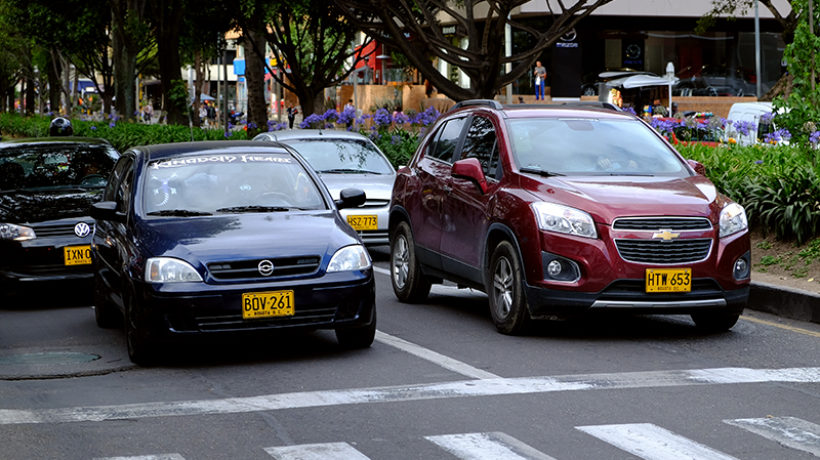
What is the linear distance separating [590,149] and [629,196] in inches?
42.6

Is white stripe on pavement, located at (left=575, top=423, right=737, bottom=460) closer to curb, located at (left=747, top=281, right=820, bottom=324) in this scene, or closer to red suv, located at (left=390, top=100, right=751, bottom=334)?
red suv, located at (left=390, top=100, right=751, bottom=334)

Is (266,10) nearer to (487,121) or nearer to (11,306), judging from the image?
(11,306)

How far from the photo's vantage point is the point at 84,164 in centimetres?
1437

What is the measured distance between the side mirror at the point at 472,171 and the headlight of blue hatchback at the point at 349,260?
1.61 meters

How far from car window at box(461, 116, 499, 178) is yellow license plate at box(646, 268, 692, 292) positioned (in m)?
1.73

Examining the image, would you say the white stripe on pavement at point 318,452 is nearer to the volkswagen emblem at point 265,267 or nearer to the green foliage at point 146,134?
the volkswagen emblem at point 265,267

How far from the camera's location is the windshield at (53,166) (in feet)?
46.1

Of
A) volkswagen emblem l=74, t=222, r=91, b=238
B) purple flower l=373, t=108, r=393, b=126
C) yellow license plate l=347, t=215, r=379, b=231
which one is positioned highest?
purple flower l=373, t=108, r=393, b=126

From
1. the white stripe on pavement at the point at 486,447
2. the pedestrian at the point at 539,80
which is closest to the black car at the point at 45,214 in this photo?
the white stripe on pavement at the point at 486,447

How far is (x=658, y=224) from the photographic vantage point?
9633mm

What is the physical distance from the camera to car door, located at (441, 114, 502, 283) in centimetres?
1064

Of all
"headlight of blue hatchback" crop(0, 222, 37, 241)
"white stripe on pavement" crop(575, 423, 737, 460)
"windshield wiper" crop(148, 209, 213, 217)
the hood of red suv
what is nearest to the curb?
the hood of red suv

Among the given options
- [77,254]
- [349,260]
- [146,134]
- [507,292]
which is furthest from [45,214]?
[146,134]

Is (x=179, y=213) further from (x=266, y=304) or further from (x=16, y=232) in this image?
(x=16, y=232)
